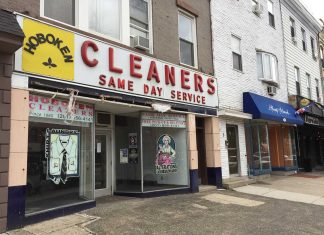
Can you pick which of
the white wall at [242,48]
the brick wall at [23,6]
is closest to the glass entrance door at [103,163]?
the brick wall at [23,6]

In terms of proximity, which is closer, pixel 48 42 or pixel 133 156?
pixel 48 42

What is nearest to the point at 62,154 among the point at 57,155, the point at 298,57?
the point at 57,155

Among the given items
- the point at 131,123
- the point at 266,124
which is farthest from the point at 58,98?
the point at 266,124

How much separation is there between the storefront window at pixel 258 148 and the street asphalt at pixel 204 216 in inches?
183

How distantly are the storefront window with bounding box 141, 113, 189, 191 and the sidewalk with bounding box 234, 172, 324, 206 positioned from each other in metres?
2.51

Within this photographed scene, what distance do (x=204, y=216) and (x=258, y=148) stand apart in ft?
28.3

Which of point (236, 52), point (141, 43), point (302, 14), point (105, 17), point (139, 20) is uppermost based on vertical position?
point (302, 14)

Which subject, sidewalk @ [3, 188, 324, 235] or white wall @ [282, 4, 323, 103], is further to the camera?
white wall @ [282, 4, 323, 103]

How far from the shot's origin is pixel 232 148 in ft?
47.3

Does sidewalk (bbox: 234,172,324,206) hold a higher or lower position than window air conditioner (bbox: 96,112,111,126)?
lower

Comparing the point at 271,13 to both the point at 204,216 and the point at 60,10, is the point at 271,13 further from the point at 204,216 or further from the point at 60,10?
the point at 204,216

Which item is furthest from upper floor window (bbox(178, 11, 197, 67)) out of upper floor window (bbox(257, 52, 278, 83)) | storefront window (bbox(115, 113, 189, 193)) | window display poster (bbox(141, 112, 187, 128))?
upper floor window (bbox(257, 52, 278, 83))

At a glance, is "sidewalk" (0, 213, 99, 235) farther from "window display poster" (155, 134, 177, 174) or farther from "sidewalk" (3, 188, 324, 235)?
"window display poster" (155, 134, 177, 174)

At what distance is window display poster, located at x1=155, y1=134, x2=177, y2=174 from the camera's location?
37.3 feet
